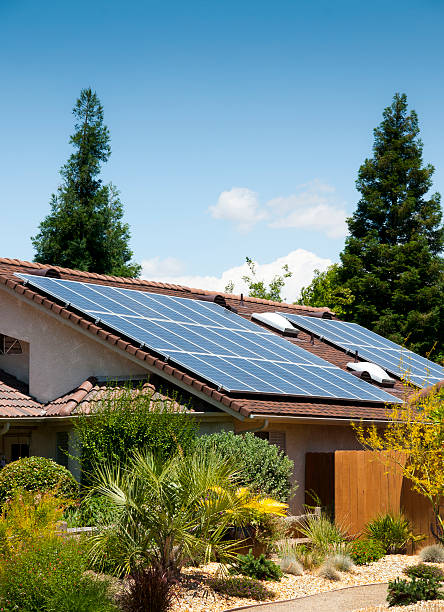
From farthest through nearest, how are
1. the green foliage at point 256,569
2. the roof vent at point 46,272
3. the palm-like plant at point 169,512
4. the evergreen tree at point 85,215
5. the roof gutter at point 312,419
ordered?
the evergreen tree at point 85,215, the roof vent at point 46,272, the roof gutter at point 312,419, the green foliage at point 256,569, the palm-like plant at point 169,512

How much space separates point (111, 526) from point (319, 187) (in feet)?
117

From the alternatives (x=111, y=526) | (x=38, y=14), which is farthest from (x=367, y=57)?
(x=111, y=526)

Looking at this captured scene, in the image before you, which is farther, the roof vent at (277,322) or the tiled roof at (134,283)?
the roof vent at (277,322)

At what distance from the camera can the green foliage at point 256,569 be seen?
48.4ft

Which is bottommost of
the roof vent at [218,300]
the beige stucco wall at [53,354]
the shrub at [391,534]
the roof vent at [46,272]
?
the shrub at [391,534]

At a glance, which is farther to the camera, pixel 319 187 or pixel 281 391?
pixel 319 187

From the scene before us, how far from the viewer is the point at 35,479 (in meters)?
17.0

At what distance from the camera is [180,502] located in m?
13.0

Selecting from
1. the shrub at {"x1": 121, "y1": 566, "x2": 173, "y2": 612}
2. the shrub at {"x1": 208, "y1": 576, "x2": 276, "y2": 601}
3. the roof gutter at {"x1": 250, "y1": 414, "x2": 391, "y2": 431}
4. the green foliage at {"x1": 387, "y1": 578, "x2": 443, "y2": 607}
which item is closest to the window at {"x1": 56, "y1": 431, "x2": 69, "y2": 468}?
the roof gutter at {"x1": 250, "y1": 414, "x2": 391, "y2": 431}

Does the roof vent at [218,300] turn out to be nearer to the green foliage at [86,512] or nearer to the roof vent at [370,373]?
the roof vent at [370,373]

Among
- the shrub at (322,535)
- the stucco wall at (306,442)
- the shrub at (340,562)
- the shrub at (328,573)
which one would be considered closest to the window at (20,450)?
the stucco wall at (306,442)

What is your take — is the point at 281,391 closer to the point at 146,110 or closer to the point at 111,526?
the point at 111,526

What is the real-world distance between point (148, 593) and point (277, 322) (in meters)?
16.1

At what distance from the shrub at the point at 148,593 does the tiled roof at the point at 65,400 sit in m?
6.17
